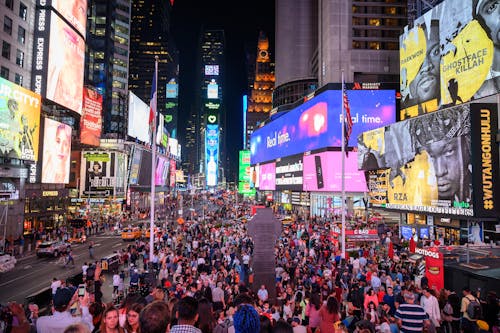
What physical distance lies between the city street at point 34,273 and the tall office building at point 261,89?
15160 centimetres

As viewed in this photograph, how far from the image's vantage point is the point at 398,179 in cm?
3566

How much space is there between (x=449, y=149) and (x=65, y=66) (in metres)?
42.9

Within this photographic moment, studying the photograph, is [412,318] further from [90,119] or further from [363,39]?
[363,39]

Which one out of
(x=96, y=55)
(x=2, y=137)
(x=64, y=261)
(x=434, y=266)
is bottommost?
(x=64, y=261)

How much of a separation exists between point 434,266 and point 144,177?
2855 inches

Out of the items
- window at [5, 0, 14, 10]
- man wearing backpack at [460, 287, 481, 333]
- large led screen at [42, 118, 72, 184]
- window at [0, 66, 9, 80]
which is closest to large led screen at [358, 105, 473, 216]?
man wearing backpack at [460, 287, 481, 333]

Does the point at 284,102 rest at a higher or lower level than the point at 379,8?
lower

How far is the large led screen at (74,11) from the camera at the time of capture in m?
44.4

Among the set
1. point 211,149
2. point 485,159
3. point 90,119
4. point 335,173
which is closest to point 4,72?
point 90,119

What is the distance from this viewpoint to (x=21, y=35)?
40219 millimetres

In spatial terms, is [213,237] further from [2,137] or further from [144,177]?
[144,177]

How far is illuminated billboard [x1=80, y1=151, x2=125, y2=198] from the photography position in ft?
197

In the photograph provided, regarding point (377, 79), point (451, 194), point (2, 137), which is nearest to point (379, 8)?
point (377, 79)

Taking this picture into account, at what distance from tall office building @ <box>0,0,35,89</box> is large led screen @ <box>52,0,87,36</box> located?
3.11 m
